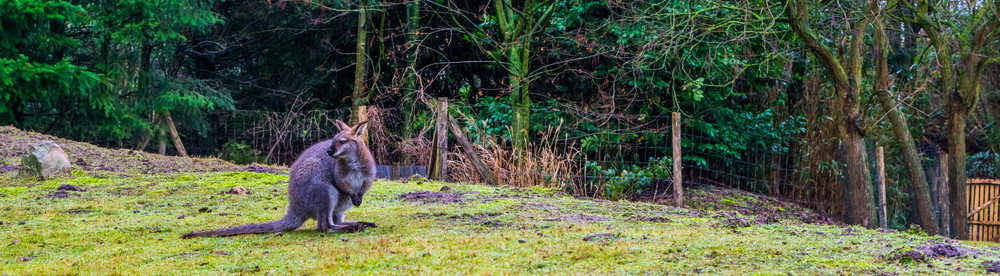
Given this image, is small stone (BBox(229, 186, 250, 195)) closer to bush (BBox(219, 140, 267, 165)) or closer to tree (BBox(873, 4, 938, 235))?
bush (BBox(219, 140, 267, 165))

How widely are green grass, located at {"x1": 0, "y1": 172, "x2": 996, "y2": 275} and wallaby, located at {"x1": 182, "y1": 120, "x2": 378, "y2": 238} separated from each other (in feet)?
0.38

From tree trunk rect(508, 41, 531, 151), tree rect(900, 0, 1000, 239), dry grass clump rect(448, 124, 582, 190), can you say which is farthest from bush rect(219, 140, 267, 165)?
tree rect(900, 0, 1000, 239)

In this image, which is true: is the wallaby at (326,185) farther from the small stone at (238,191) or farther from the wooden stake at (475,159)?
the wooden stake at (475,159)

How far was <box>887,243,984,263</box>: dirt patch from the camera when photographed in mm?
4977

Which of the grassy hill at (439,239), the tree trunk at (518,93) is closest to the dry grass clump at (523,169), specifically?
the grassy hill at (439,239)

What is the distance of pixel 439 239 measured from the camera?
231 inches

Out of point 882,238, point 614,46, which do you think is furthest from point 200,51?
point 882,238

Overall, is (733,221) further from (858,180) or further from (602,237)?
(858,180)

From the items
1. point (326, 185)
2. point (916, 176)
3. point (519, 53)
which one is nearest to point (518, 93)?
point (519, 53)

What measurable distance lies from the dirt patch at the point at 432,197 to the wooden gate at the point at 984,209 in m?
9.69

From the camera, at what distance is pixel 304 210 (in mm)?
6207

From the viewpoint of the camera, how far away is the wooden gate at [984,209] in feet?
44.3

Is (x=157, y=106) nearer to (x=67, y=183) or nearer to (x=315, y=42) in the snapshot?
(x=315, y=42)

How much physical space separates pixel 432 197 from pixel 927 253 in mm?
5072
